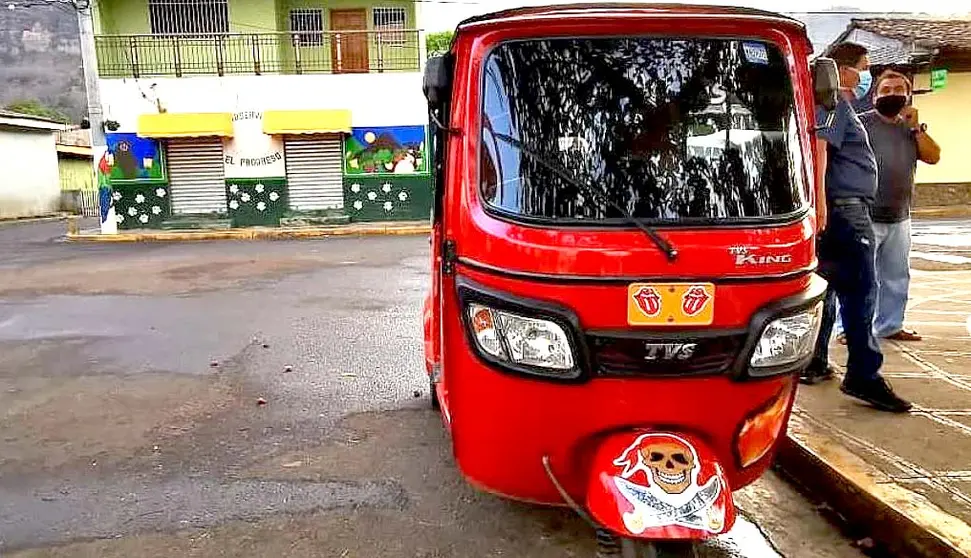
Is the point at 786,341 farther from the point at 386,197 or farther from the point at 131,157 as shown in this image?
the point at 131,157

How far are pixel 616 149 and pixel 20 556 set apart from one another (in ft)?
10.2

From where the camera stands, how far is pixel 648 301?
2.61 meters

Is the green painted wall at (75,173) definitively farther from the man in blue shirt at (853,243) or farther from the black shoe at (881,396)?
the black shoe at (881,396)

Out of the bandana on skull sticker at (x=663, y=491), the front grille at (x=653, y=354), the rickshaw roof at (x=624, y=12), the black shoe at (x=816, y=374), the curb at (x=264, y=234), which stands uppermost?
the rickshaw roof at (x=624, y=12)

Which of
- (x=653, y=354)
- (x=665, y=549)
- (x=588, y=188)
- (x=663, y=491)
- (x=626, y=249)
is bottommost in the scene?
(x=665, y=549)

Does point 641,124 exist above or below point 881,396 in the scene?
above

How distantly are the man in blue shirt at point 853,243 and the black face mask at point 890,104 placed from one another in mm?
828

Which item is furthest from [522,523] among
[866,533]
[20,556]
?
[20,556]

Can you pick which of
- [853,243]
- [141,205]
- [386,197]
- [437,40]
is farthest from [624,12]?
[437,40]

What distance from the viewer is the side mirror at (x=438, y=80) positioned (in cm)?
305

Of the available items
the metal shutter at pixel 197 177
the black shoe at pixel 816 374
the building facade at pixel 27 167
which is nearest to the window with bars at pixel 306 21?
the metal shutter at pixel 197 177

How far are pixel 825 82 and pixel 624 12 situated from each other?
99cm

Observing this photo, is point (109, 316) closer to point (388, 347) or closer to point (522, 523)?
point (388, 347)

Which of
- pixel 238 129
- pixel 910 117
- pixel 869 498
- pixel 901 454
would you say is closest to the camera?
pixel 869 498
